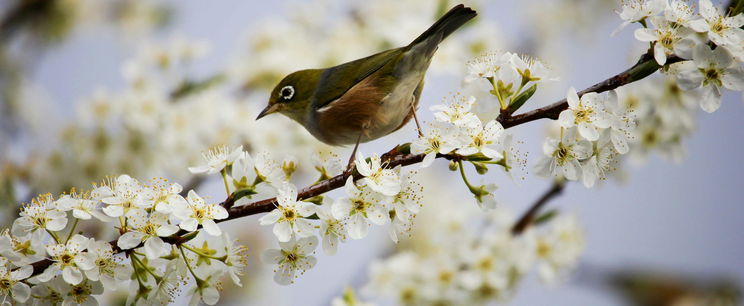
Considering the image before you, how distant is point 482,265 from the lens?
3.78 meters

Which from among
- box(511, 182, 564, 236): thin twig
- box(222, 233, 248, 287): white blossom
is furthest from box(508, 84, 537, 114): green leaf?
box(511, 182, 564, 236): thin twig

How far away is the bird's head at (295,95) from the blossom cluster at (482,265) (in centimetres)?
134

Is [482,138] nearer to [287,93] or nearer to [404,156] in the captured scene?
[404,156]

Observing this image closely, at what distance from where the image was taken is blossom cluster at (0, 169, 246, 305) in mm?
1872

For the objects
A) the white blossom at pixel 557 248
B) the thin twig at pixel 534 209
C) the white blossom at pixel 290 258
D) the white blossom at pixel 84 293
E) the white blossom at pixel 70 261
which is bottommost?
the white blossom at pixel 557 248

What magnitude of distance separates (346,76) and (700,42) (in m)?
1.46

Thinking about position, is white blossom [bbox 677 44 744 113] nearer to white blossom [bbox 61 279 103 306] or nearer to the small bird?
the small bird

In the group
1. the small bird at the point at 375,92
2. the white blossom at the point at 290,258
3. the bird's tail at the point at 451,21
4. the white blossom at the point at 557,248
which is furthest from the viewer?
the white blossom at the point at 557,248

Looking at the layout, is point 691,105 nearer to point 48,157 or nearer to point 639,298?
point 639,298

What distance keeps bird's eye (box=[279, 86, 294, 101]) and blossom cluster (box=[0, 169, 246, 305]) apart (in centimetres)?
123

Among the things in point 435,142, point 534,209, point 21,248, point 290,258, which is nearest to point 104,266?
point 21,248

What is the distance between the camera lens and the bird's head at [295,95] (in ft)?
10.2

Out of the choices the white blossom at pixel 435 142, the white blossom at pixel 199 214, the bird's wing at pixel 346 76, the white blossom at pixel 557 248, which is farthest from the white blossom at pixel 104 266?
the white blossom at pixel 557 248

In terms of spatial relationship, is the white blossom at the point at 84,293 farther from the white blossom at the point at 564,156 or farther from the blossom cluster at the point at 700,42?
the blossom cluster at the point at 700,42
